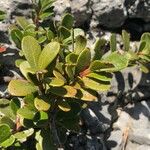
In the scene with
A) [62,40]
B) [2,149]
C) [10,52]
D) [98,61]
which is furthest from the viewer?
[10,52]

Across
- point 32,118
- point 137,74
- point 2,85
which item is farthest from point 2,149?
point 137,74

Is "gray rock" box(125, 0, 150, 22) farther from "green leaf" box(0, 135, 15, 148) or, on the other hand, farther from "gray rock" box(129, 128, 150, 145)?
"green leaf" box(0, 135, 15, 148)

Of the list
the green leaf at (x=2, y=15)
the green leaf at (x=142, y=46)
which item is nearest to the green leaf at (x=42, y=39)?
the green leaf at (x=2, y=15)

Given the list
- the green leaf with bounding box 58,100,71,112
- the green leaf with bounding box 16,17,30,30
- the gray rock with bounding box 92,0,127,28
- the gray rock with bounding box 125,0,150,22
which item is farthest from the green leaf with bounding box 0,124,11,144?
the gray rock with bounding box 125,0,150,22

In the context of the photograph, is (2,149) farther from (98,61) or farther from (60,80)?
(98,61)

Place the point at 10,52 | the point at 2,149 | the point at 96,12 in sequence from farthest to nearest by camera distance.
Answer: the point at 96,12 < the point at 10,52 < the point at 2,149

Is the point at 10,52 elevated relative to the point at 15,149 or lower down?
elevated

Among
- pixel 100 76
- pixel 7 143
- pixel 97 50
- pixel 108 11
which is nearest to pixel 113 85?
pixel 108 11
